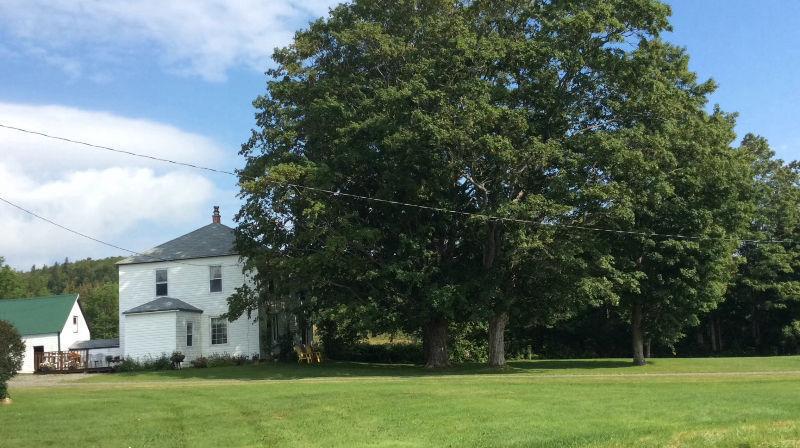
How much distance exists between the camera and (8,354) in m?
19.8

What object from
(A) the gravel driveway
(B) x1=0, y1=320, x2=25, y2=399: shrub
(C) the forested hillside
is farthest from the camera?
(C) the forested hillside

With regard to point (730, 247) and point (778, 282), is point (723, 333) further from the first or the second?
point (730, 247)

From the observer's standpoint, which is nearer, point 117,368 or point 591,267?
point 591,267

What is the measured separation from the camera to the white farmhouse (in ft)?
129

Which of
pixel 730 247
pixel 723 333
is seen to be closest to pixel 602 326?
pixel 723 333

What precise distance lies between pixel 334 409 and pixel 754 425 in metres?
7.77

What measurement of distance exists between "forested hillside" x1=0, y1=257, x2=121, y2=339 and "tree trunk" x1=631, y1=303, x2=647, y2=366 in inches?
2150

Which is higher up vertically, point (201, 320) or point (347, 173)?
point (347, 173)

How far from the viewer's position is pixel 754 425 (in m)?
11.6

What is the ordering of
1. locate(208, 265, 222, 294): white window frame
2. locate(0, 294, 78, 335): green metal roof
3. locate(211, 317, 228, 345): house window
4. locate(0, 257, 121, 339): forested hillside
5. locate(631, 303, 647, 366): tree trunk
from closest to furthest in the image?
locate(631, 303, 647, 366): tree trunk, locate(211, 317, 228, 345): house window, locate(208, 265, 222, 294): white window frame, locate(0, 294, 78, 335): green metal roof, locate(0, 257, 121, 339): forested hillside

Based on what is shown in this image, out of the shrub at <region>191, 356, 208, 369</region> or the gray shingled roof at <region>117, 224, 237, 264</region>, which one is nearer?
the shrub at <region>191, 356, 208, 369</region>

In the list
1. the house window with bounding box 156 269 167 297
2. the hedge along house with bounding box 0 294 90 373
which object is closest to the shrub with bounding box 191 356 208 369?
the house window with bounding box 156 269 167 297

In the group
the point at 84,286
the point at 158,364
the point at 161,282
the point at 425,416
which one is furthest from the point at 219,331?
the point at 84,286

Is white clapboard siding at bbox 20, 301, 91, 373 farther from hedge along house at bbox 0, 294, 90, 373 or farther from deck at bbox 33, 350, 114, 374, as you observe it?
deck at bbox 33, 350, 114, 374
